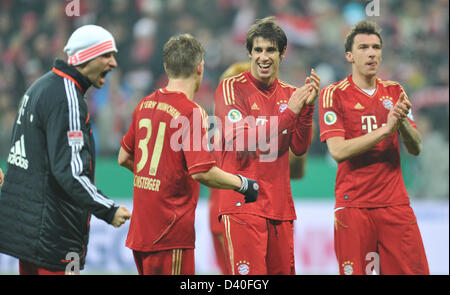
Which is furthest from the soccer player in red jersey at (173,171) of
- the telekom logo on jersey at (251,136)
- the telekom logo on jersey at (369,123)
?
the telekom logo on jersey at (369,123)

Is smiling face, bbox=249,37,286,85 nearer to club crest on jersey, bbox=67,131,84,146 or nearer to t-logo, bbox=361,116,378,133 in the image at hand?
t-logo, bbox=361,116,378,133

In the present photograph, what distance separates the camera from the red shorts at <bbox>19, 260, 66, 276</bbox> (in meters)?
4.01

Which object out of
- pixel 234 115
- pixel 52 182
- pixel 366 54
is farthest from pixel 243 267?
pixel 366 54

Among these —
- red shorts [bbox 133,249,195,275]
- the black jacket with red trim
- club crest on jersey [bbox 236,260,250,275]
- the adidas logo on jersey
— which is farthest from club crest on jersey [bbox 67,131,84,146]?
club crest on jersey [bbox 236,260,250,275]

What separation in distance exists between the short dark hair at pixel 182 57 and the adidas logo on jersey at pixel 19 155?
3.78 ft

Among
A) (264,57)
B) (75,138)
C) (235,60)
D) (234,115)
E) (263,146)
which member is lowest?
(75,138)

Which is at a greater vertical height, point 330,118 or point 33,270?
point 330,118

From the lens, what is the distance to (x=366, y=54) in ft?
17.0

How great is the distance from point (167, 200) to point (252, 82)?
1278 mm

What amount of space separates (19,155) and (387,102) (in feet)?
9.63

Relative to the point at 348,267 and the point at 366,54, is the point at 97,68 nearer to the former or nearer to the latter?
the point at 366,54

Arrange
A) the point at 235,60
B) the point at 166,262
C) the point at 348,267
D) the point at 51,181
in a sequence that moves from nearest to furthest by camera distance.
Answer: the point at 51,181
the point at 166,262
the point at 348,267
the point at 235,60

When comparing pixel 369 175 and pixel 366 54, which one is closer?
pixel 369 175
